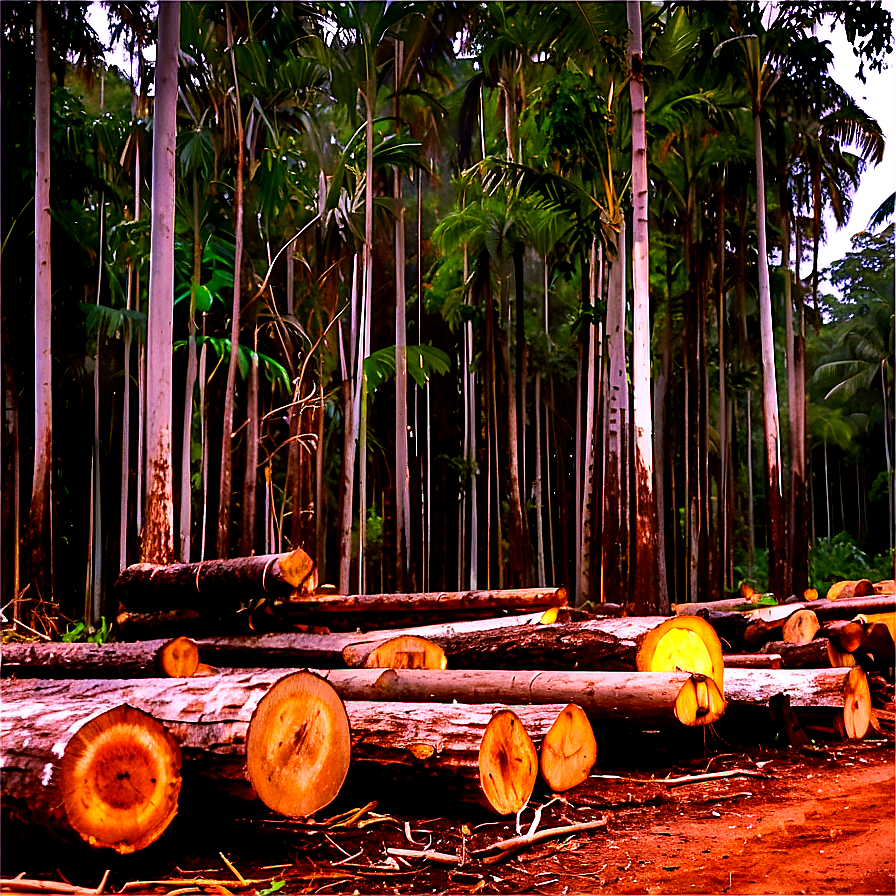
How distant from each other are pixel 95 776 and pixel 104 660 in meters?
3.65

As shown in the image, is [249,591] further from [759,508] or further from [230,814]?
[759,508]

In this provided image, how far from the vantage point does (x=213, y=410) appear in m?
22.4

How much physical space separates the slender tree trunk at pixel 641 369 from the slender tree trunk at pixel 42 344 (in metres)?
7.05

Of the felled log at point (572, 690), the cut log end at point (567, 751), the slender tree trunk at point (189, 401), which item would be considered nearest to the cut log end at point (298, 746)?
the cut log end at point (567, 751)

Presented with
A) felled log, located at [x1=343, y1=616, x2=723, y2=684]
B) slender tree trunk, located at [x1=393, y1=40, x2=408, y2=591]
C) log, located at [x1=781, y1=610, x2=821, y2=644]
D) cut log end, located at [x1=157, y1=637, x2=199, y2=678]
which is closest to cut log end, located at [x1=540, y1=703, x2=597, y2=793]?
felled log, located at [x1=343, y1=616, x2=723, y2=684]

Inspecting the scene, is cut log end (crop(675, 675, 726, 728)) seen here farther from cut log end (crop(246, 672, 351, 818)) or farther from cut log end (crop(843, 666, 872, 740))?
cut log end (crop(246, 672, 351, 818))

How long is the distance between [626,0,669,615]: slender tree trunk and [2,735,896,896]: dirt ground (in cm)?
584

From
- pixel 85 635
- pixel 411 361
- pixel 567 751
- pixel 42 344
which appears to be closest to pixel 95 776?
pixel 567 751

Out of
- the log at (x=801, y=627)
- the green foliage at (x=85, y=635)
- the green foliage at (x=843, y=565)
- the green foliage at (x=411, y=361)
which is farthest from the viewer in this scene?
the green foliage at (x=843, y=565)

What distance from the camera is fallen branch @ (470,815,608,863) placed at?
4234 mm

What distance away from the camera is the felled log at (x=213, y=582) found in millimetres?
7461

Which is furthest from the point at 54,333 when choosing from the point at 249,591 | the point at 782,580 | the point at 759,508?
the point at 759,508

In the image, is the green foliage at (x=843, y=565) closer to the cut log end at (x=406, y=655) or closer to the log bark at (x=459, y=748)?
the cut log end at (x=406, y=655)

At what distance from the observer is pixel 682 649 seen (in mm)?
6723
